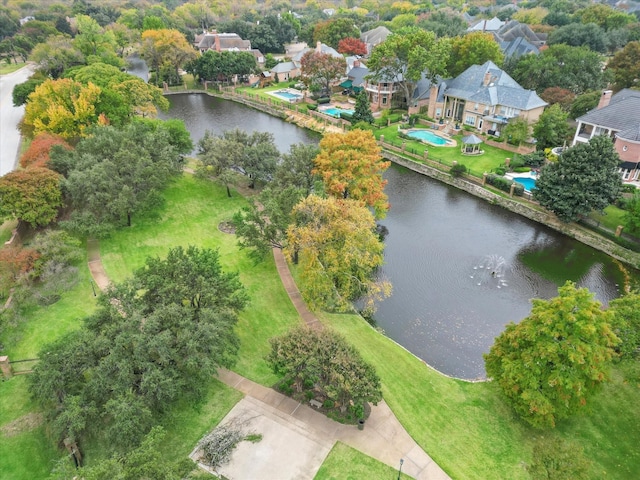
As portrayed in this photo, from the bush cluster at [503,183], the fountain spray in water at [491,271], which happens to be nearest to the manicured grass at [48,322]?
the fountain spray in water at [491,271]

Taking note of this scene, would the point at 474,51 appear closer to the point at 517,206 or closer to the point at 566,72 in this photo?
the point at 566,72

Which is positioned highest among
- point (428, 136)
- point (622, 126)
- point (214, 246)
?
point (622, 126)

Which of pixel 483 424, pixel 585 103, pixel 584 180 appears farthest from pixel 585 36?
pixel 483 424

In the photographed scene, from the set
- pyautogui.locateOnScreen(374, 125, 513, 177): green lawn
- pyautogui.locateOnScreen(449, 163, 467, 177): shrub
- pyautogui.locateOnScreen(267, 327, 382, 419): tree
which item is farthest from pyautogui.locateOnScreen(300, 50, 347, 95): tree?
pyautogui.locateOnScreen(267, 327, 382, 419): tree

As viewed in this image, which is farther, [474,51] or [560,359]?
[474,51]

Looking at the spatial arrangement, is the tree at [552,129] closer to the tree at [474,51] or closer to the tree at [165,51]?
the tree at [474,51]

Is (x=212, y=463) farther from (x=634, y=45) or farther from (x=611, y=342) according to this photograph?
(x=634, y=45)

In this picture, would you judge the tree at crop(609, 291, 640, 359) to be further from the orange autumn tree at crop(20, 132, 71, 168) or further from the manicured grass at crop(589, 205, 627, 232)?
the orange autumn tree at crop(20, 132, 71, 168)

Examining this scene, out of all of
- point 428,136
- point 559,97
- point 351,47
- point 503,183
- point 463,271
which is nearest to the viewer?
point 463,271
